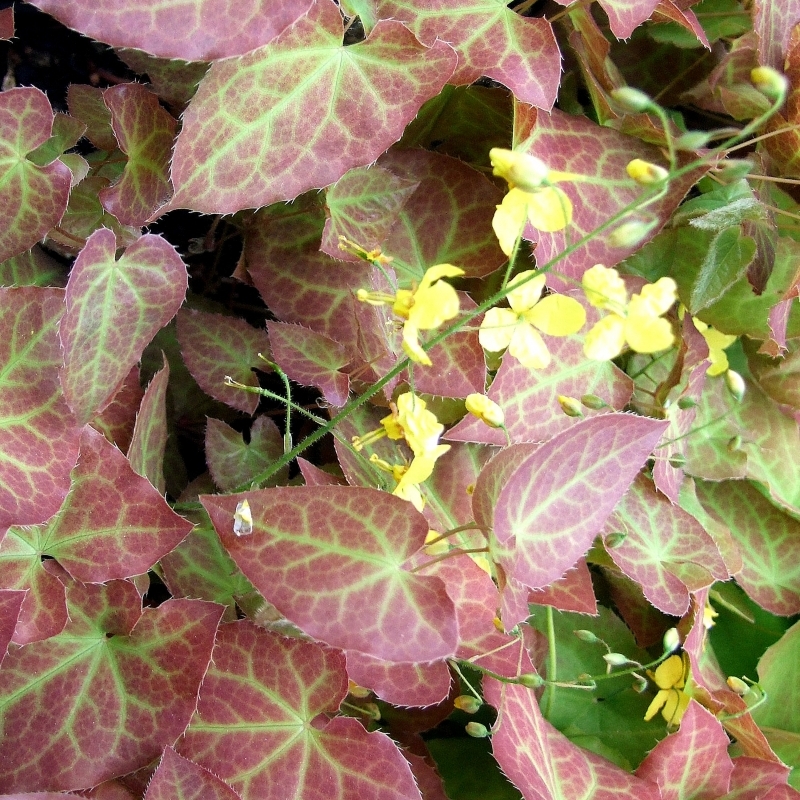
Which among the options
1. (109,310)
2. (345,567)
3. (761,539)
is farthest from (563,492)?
(761,539)

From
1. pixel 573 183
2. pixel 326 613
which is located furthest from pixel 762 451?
pixel 326 613

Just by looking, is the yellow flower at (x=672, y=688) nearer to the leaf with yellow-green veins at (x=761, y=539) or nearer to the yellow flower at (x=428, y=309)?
the leaf with yellow-green veins at (x=761, y=539)

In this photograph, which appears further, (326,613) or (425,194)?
(425,194)

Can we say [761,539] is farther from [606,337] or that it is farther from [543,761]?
[606,337]

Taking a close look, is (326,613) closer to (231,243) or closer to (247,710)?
(247,710)

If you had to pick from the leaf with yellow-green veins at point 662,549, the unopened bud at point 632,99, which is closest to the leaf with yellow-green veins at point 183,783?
the leaf with yellow-green veins at point 662,549

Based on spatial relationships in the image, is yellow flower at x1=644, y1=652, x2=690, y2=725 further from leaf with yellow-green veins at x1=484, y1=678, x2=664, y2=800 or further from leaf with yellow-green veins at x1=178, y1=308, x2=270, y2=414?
leaf with yellow-green veins at x1=178, y1=308, x2=270, y2=414
